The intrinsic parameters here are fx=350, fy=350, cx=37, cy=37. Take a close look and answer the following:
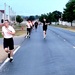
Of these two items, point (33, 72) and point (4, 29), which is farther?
point (4, 29)

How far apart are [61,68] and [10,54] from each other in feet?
10.7

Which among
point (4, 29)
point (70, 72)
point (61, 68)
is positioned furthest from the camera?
point (4, 29)

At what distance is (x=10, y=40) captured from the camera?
15070mm

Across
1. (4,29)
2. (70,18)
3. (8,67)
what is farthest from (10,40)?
(70,18)

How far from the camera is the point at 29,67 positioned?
525 inches

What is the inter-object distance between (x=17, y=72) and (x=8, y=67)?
1410 mm

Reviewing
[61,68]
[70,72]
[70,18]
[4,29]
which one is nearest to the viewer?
[70,72]

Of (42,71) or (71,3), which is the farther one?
(71,3)

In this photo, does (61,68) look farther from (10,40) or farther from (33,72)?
(10,40)

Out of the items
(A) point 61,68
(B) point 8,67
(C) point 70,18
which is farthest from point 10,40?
(C) point 70,18

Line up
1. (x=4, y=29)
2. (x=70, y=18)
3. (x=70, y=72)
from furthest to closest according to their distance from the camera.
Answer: (x=70, y=18) → (x=4, y=29) → (x=70, y=72)

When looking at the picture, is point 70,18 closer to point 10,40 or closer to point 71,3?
point 71,3

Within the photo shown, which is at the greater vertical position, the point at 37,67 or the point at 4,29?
the point at 4,29

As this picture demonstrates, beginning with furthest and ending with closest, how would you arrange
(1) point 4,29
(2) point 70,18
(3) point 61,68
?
(2) point 70,18 → (1) point 4,29 → (3) point 61,68
